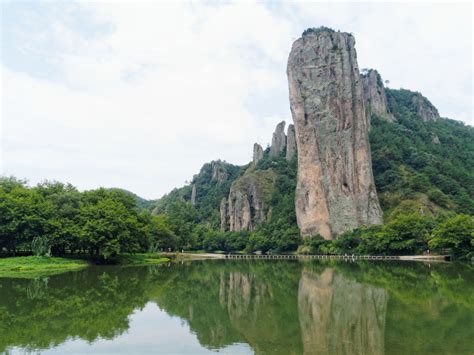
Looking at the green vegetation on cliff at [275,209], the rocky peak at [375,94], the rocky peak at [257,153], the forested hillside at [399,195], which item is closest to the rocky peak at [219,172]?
the green vegetation on cliff at [275,209]

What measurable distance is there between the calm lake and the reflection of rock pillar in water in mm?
32

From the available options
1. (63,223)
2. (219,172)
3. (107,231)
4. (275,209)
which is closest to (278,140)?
(219,172)

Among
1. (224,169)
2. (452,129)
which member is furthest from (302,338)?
(224,169)

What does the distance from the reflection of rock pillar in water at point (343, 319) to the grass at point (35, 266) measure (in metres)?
22.8

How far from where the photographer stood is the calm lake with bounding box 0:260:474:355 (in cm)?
1159

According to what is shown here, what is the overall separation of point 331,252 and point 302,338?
6187 cm

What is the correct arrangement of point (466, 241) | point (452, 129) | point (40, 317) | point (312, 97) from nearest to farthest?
point (40, 317), point (466, 241), point (312, 97), point (452, 129)

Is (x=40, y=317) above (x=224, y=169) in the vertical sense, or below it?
below

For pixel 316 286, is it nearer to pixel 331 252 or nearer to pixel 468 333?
pixel 468 333

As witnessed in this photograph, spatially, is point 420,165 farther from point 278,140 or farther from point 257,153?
point 257,153

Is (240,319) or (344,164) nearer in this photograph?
(240,319)

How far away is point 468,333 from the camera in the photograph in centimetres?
1234

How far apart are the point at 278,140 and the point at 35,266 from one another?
99.0 meters

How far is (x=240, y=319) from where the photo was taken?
51.4 feet
